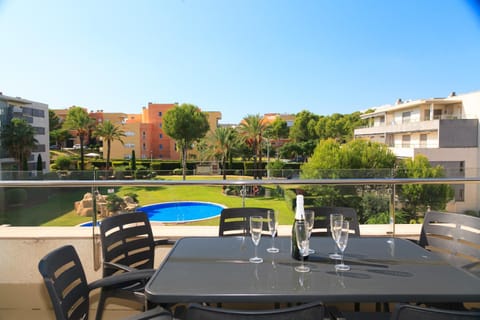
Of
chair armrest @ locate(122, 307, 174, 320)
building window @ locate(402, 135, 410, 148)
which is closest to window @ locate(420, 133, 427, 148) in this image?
building window @ locate(402, 135, 410, 148)

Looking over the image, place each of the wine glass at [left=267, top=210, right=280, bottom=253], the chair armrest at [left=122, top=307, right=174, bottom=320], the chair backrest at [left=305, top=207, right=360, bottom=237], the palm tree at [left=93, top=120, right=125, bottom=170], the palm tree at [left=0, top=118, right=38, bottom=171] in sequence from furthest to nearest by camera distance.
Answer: the palm tree at [left=93, top=120, right=125, bottom=170], the palm tree at [left=0, top=118, right=38, bottom=171], the chair backrest at [left=305, top=207, right=360, bottom=237], the wine glass at [left=267, top=210, right=280, bottom=253], the chair armrest at [left=122, top=307, right=174, bottom=320]

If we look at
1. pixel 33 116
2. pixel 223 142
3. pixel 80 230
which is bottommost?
pixel 80 230

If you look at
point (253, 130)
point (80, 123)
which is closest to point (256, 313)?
point (253, 130)

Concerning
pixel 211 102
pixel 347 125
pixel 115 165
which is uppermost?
pixel 211 102

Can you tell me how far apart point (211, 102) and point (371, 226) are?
46657 millimetres

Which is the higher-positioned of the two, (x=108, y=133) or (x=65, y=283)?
(x=108, y=133)

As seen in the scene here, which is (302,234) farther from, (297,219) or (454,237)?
(454,237)

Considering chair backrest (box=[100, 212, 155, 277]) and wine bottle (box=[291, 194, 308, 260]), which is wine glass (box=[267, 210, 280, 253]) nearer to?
wine bottle (box=[291, 194, 308, 260])

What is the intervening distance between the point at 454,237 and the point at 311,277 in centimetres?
128

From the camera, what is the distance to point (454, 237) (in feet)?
7.10

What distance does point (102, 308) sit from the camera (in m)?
1.96

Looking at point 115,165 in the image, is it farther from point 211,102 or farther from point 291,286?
point 291,286

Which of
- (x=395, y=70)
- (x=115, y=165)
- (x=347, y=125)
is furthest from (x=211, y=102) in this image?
(x=395, y=70)

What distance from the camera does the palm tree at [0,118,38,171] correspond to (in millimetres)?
28156
